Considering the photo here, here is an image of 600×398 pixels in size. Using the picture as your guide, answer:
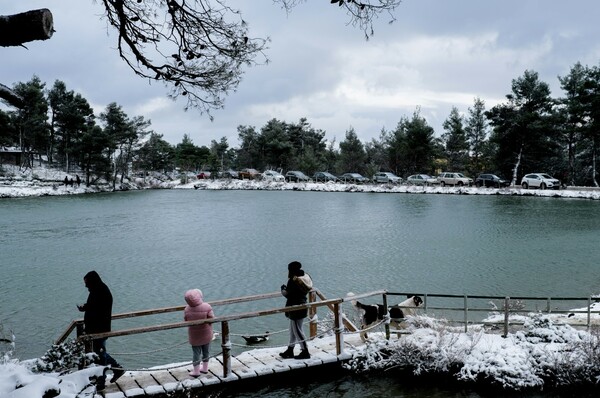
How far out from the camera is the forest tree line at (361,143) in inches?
2355

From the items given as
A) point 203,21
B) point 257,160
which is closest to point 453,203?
point 203,21

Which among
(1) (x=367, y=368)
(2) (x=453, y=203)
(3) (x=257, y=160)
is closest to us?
(1) (x=367, y=368)

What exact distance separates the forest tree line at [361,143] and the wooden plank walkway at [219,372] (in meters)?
47.0

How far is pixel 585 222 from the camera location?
35531 mm

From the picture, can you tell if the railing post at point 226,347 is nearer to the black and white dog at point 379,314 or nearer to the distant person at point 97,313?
the distant person at point 97,313

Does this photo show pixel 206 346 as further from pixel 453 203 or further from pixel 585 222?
pixel 453 203

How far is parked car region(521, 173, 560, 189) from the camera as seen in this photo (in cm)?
5631

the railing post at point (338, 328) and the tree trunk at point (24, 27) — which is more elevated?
the tree trunk at point (24, 27)

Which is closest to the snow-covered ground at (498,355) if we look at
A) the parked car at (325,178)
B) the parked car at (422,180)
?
the parked car at (422,180)

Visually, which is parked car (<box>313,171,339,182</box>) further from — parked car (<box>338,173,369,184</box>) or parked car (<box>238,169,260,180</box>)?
parked car (<box>238,169,260,180</box>)

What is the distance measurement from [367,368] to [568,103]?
5950 cm

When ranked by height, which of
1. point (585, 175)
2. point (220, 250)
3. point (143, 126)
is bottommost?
point (220, 250)

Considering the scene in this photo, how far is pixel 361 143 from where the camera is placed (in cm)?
8812

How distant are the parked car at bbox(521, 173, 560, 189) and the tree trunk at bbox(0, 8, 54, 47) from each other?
6077 cm
